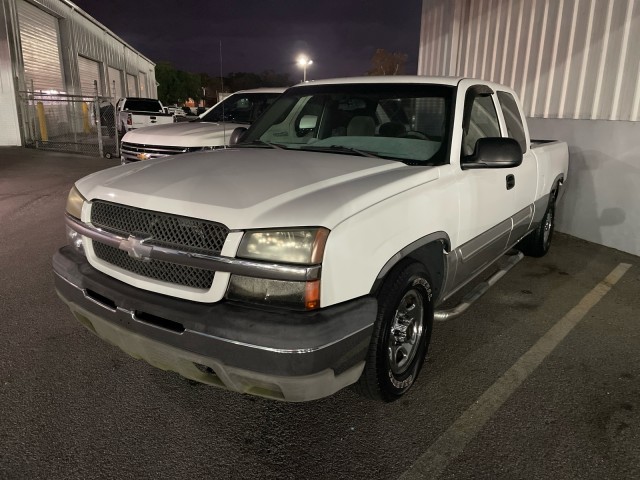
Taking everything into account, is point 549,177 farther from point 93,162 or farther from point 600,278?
point 93,162

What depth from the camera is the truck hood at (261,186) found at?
224 cm

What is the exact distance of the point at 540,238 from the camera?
18.7 feet

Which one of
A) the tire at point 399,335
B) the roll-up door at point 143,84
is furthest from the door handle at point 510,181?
the roll-up door at point 143,84

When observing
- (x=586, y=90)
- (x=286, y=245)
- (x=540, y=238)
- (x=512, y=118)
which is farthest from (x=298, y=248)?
(x=586, y=90)

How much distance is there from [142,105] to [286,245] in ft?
63.4

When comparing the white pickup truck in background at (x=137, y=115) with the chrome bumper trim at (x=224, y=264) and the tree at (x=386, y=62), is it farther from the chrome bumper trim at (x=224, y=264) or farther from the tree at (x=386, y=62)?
the tree at (x=386, y=62)

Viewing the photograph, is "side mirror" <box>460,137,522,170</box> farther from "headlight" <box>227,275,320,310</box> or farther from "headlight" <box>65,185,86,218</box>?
"headlight" <box>65,185,86,218</box>

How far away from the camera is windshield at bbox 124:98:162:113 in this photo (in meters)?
18.9

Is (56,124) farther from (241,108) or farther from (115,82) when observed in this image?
(241,108)

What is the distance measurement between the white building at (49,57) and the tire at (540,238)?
18.4 meters

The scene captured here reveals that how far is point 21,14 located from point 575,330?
2282 centimetres

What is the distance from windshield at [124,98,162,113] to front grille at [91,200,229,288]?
1775 centimetres

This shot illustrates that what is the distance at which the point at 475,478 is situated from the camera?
2320 mm

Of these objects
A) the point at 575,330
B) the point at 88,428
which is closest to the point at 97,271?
the point at 88,428
